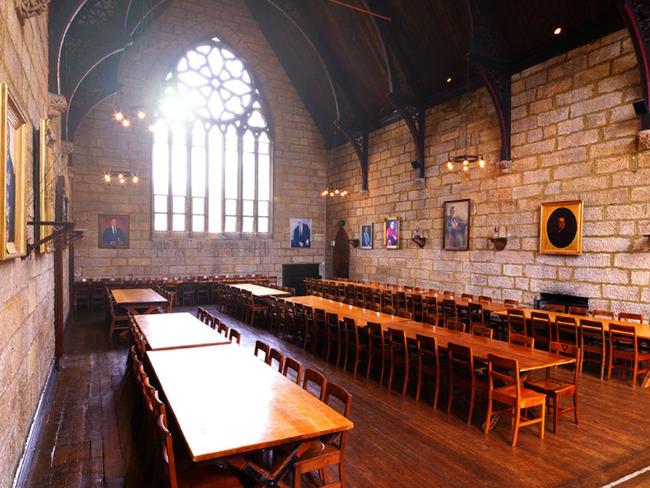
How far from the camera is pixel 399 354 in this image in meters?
5.95

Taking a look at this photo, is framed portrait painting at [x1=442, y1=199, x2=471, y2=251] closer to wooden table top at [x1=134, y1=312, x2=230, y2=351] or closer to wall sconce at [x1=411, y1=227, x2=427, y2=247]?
wall sconce at [x1=411, y1=227, x2=427, y2=247]

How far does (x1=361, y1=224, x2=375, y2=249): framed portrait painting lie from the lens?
14.5 metres

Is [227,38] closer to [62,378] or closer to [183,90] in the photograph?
[183,90]

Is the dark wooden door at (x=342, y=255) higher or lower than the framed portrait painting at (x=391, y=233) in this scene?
lower

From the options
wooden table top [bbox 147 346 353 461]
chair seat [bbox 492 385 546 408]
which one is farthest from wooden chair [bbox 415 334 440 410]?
wooden table top [bbox 147 346 353 461]

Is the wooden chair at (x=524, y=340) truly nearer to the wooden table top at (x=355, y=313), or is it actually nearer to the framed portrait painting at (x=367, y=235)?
the wooden table top at (x=355, y=313)

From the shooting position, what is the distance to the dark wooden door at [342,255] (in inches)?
625

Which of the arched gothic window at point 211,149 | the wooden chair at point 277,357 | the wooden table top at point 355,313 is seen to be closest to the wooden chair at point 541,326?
the wooden table top at point 355,313

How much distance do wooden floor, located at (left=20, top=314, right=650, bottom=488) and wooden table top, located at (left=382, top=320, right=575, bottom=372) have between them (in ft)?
2.31

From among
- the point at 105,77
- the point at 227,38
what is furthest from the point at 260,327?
the point at 227,38

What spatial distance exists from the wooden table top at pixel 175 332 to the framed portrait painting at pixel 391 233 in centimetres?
783

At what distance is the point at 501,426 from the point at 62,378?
5.78m

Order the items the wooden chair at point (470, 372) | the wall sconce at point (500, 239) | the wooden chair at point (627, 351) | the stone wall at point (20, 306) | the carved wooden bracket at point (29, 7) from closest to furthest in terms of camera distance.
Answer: the stone wall at point (20, 306) → the carved wooden bracket at point (29, 7) → the wooden chair at point (470, 372) → the wooden chair at point (627, 351) → the wall sconce at point (500, 239)

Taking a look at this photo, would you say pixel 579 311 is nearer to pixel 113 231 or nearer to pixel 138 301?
pixel 138 301
